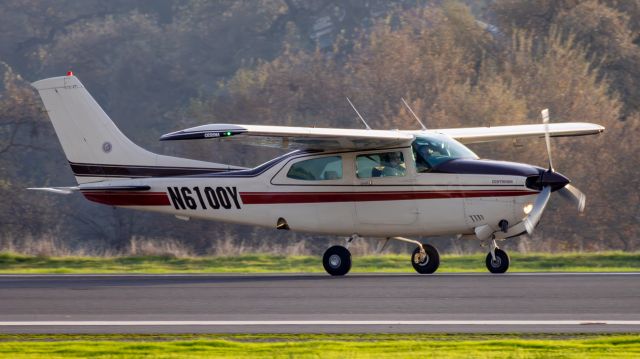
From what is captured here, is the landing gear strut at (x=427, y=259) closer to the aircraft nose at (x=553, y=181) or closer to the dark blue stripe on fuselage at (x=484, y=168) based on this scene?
the dark blue stripe on fuselage at (x=484, y=168)

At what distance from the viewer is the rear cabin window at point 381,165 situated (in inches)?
647

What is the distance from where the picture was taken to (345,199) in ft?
55.3

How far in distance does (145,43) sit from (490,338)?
48.9m

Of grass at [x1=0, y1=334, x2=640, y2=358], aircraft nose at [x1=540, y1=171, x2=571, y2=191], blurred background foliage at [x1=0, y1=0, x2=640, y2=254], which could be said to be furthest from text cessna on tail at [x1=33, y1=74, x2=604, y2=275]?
grass at [x1=0, y1=334, x2=640, y2=358]

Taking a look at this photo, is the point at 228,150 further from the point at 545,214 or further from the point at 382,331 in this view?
the point at 382,331

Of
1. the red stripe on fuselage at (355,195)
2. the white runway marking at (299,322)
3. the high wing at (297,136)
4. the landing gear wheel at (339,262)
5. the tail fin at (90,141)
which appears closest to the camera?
the white runway marking at (299,322)

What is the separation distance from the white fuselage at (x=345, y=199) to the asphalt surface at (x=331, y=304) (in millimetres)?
908

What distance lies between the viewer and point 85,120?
1842cm

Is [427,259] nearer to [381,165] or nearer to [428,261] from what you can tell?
[428,261]

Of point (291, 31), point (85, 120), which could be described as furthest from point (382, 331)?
point (291, 31)

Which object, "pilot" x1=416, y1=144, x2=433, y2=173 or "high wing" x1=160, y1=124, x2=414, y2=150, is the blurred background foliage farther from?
"high wing" x1=160, y1=124, x2=414, y2=150

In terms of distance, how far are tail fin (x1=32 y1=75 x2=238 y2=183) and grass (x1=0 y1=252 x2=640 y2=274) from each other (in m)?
1.98

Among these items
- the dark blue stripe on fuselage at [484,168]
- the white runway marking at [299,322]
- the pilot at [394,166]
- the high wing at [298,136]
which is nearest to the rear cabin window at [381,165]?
the pilot at [394,166]

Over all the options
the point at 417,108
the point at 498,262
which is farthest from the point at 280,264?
the point at 417,108
